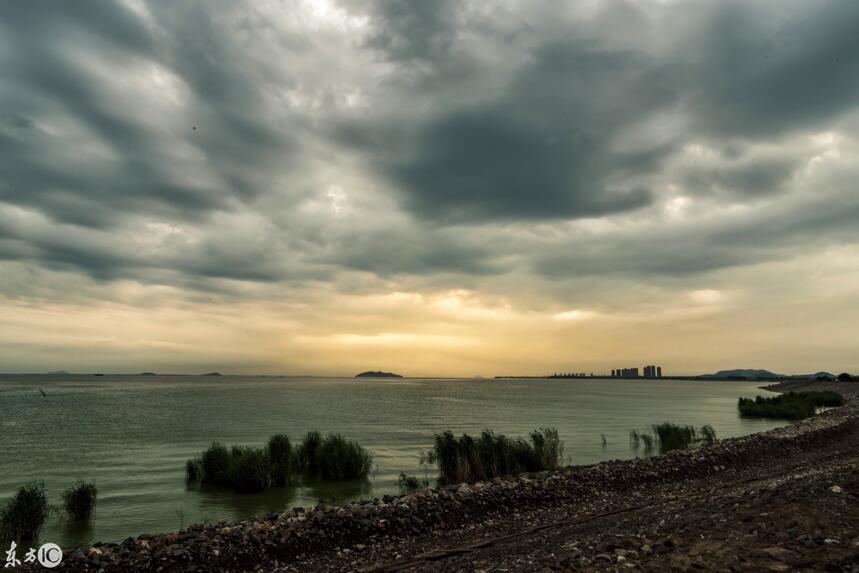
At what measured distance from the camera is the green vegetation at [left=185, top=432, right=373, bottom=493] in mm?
21438

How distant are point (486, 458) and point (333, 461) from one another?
7370 millimetres

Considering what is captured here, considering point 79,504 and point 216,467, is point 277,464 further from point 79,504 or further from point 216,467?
point 79,504

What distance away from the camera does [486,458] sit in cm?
2152

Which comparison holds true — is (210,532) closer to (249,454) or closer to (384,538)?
(384,538)

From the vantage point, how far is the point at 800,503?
10.0 m

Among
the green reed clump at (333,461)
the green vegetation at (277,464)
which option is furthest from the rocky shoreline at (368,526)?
the green reed clump at (333,461)

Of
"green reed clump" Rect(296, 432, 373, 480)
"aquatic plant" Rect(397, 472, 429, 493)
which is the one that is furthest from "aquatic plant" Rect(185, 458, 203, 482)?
"aquatic plant" Rect(397, 472, 429, 493)

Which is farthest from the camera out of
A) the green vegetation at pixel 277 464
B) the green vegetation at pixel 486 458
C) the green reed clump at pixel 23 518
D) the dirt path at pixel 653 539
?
the green vegetation at pixel 277 464

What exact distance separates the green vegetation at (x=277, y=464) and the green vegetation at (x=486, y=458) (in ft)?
15.5

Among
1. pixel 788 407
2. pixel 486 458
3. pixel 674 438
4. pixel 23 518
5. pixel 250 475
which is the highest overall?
pixel 486 458

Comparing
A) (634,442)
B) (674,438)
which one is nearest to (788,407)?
(634,442)

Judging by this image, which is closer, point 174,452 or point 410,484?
point 410,484

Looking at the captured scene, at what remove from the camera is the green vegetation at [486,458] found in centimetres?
2047

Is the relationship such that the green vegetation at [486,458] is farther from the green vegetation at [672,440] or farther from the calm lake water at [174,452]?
the green vegetation at [672,440]
